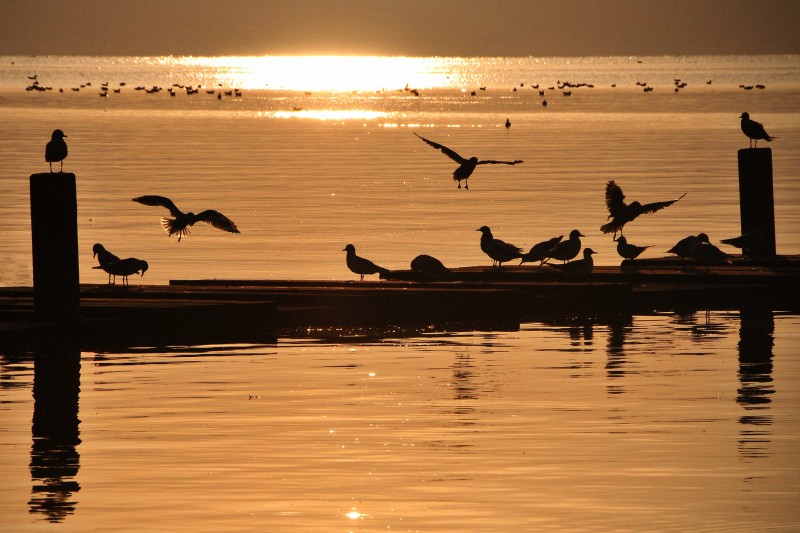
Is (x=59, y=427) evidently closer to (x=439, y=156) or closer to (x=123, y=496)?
(x=123, y=496)

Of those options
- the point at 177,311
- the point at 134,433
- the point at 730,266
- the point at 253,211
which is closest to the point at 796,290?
the point at 730,266

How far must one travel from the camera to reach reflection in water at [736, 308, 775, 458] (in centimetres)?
1547

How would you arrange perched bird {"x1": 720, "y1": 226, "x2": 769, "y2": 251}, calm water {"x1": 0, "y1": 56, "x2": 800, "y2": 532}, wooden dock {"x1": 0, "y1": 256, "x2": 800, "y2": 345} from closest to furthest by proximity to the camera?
calm water {"x1": 0, "y1": 56, "x2": 800, "y2": 532} < wooden dock {"x1": 0, "y1": 256, "x2": 800, "y2": 345} < perched bird {"x1": 720, "y1": 226, "x2": 769, "y2": 251}

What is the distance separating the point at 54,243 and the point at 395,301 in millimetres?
4947

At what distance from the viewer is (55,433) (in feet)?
52.3

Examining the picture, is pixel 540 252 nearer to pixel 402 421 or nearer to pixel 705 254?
pixel 705 254

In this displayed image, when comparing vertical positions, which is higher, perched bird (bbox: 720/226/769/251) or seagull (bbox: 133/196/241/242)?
seagull (bbox: 133/196/241/242)

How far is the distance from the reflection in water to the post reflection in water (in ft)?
17.6

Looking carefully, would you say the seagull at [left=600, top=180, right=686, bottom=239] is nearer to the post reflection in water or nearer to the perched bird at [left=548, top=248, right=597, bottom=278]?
the perched bird at [left=548, top=248, right=597, bottom=278]

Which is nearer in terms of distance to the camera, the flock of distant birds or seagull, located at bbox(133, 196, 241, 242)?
the flock of distant birds

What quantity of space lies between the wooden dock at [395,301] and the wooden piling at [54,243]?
1.01ft

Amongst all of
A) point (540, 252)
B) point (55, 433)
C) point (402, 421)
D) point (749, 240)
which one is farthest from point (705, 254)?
point (55, 433)

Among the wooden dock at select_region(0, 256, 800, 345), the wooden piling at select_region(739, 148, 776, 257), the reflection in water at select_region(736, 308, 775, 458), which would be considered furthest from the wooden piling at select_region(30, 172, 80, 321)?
the wooden piling at select_region(739, 148, 776, 257)

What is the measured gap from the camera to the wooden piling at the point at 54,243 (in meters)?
21.5
